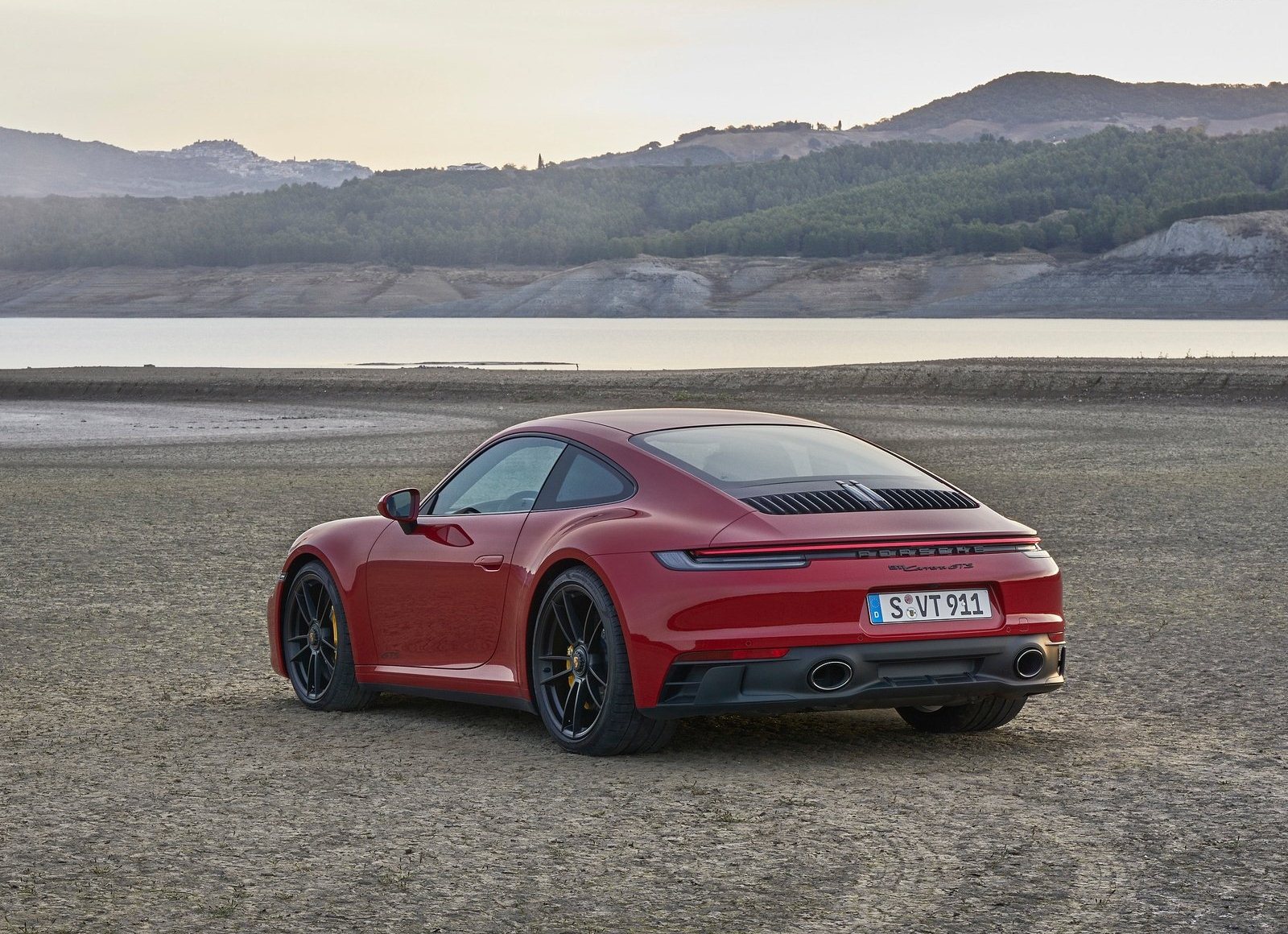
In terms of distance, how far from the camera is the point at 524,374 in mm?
50562

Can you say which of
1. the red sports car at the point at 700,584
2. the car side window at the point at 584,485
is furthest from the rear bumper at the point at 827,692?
the car side window at the point at 584,485

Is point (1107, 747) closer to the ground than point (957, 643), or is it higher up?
closer to the ground

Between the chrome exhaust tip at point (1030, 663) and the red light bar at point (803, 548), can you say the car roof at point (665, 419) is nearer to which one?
the red light bar at point (803, 548)

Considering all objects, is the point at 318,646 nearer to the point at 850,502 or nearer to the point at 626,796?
the point at 626,796

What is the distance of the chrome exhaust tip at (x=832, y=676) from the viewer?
6.09 metres

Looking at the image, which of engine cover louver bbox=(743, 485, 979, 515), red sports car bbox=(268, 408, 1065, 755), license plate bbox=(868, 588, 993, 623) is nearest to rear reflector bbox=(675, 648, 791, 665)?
red sports car bbox=(268, 408, 1065, 755)

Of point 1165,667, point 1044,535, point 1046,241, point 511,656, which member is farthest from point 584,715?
point 1046,241

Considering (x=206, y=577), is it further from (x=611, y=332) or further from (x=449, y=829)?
(x=611, y=332)

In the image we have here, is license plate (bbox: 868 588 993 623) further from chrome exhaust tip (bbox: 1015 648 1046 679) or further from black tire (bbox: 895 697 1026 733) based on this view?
black tire (bbox: 895 697 1026 733)

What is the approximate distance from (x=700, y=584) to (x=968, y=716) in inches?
61.2

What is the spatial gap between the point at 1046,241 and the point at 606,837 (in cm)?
18709

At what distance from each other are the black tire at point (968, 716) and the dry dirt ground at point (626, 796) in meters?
0.09

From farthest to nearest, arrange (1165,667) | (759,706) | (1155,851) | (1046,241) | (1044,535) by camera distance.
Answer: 1. (1046,241)
2. (1044,535)
3. (1165,667)
4. (759,706)
5. (1155,851)

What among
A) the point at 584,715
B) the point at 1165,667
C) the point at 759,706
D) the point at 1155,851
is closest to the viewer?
the point at 1155,851
